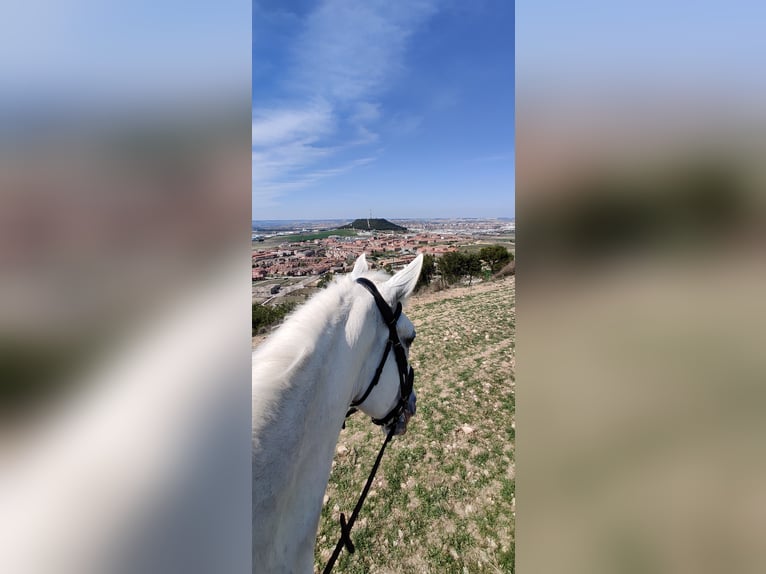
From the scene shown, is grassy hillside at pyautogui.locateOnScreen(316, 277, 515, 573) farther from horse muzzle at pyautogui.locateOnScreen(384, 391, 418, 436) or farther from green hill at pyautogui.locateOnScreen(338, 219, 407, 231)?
horse muzzle at pyautogui.locateOnScreen(384, 391, 418, 436)

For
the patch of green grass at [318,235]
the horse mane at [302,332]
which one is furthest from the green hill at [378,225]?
the horse mane at [302,332]

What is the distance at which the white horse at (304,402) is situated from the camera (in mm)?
873

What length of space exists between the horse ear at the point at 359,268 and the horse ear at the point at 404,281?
140 mm

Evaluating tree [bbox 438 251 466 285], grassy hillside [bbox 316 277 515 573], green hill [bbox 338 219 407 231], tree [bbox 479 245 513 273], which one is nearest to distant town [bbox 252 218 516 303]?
green hill [bbox 338 219 407 231]

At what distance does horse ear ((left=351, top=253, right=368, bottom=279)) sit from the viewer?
155 cm

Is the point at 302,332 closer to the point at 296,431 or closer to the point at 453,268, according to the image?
the point at 296,431

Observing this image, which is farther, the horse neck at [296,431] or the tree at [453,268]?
the tree at [453,268]

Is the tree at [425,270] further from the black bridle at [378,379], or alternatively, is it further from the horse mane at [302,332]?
the horse mane at [302,332]

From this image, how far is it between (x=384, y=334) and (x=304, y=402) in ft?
2.06
